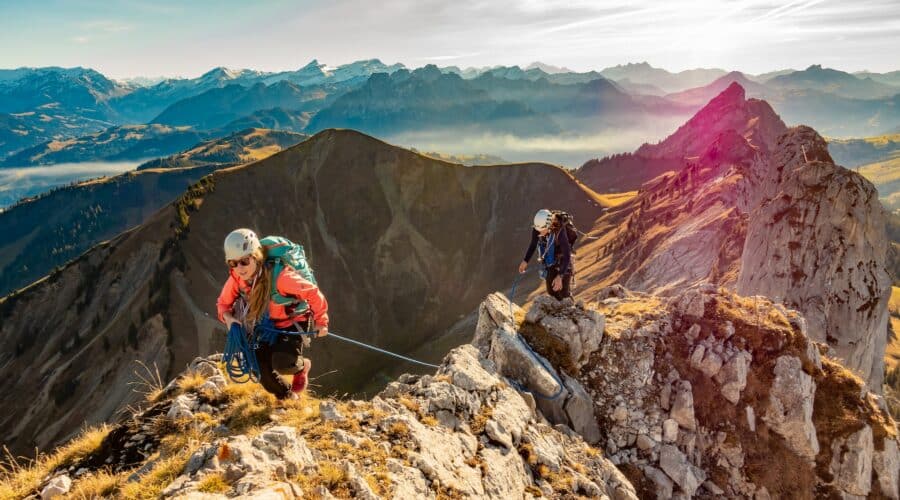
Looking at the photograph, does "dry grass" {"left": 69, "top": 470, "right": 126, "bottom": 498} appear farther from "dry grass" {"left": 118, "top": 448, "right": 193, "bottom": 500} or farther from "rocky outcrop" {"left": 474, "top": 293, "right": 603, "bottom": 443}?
"rocky outcrop" {"left": 474, "top": 293, "right": 603, "bottom": 443}

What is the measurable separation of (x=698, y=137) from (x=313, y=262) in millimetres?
166277

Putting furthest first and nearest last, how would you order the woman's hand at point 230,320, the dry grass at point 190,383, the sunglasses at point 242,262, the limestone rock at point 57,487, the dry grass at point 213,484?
the dry grass at point 190,383 → the woman's hand at point 230,320 → the sunglasses at point 242,262 → the limestone rock at point 57,487 → the dry grass at point 213,484

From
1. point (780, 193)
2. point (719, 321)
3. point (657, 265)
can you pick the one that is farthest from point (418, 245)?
point (719, 321)

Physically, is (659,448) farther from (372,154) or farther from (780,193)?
(372,154)

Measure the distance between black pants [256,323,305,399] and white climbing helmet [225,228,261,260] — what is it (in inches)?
82.9

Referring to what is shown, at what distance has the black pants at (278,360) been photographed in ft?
29.9

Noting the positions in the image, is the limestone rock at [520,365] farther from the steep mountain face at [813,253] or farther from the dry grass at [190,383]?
the steep mountain face at [813,253]

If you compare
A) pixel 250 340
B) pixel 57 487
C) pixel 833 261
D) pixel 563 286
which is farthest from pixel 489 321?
pixel 833 261

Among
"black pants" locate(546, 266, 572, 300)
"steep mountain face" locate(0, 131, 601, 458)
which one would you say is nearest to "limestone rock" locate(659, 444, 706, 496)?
"black pants" locate(546, 266, 572, 300)

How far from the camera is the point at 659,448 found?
41.6 ft

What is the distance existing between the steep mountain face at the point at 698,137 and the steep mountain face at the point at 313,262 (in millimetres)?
84643

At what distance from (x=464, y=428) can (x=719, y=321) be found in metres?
10.9

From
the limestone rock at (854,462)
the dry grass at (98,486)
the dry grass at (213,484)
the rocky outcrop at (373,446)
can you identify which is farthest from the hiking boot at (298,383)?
the limestone rock at (854,462)

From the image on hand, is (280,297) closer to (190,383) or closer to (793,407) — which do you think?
(190,383)
